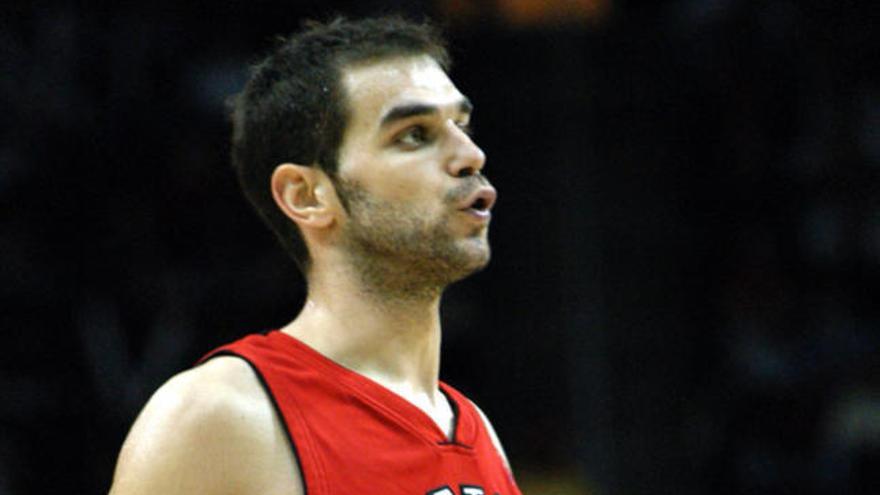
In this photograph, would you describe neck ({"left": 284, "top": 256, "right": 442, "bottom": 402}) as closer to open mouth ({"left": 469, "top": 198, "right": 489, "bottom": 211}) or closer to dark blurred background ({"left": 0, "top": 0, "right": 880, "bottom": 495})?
open mouth ({"left": 469, "top": 198, "right": 489, "bottom": 211})

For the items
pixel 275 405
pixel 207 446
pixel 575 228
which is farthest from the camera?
pixel 575 228

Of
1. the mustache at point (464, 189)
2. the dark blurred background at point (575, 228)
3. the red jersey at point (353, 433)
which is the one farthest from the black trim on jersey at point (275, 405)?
the dark blurred background at point (575, 228)

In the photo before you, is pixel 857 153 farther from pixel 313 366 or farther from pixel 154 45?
pixel 313 366

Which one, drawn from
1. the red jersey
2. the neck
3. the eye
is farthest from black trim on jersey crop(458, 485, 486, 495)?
the eye

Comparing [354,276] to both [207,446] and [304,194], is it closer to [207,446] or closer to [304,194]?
[304,194]

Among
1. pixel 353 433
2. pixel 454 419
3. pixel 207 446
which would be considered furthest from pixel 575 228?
pixel 207 446

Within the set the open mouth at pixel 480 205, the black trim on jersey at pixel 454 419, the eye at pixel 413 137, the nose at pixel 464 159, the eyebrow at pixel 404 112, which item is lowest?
the black trim on jersey at pixel 454 419

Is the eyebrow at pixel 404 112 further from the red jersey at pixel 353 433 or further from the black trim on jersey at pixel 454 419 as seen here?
the black trim on jersey at pixel 454 419

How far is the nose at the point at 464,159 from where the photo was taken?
2369 mm

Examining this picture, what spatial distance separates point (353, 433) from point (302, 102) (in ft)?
2.14

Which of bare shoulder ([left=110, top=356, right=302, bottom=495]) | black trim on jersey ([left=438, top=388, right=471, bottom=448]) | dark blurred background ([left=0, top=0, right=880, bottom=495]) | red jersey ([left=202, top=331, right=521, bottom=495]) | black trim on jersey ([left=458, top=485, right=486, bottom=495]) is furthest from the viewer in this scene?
dark blurred background ([left=0, top=0, right=880, bottom=495])

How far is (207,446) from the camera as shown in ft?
6.79

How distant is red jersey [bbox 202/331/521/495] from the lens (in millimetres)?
2162

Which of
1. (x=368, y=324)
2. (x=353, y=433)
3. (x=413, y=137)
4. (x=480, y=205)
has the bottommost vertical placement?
(x=353, y=433)
